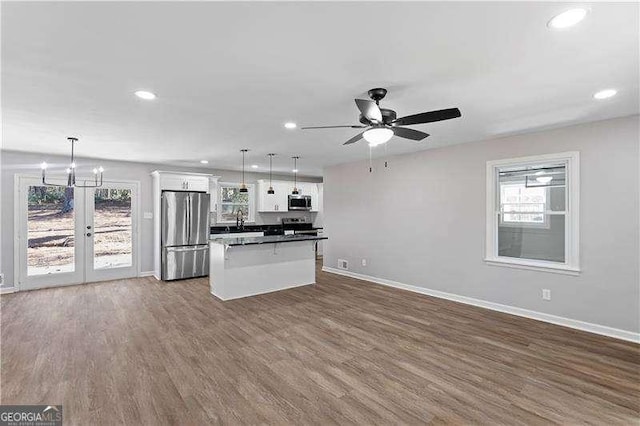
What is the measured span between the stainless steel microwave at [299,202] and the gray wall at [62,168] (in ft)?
5.40

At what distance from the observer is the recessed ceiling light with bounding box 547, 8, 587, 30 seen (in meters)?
1.61

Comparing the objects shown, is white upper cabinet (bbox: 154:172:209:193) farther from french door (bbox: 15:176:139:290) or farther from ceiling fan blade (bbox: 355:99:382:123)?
ceiling fan blade (bbox: 355:99:382:123)

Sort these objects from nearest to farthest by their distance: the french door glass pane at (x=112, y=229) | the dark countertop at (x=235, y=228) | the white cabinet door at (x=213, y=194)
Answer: the french door glass pane at (x=112, y=229), the white cabinet door at (x=213, y=194), the dark countertop at (x=235, y=228)

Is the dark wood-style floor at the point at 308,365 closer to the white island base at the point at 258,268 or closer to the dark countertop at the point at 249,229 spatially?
the white island base at the point at 258,268

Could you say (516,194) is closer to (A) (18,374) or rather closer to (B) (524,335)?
(B) (524,335)

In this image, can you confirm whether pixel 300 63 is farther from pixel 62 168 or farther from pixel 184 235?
pixel 62 168

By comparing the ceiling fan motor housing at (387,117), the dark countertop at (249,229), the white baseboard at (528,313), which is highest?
the ceiling fan motor housing at (387,117)

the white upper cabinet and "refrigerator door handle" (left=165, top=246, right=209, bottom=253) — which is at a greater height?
the white upper cabinet

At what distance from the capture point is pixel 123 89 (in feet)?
8.46

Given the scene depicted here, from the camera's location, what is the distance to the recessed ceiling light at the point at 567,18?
1.61 metres

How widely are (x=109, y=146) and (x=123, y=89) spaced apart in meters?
2.78

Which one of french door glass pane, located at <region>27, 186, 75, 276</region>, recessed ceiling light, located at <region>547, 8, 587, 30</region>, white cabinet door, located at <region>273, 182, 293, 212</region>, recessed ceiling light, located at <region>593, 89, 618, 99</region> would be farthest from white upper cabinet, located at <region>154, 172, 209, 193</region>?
recessed ceiling light, located at <region>593, 89, 618, 99</region>

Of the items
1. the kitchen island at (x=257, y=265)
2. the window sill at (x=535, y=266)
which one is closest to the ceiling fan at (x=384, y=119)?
the window sill at (x=535, y=266)

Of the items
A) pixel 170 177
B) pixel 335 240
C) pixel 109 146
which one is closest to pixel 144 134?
pixel 109 146
